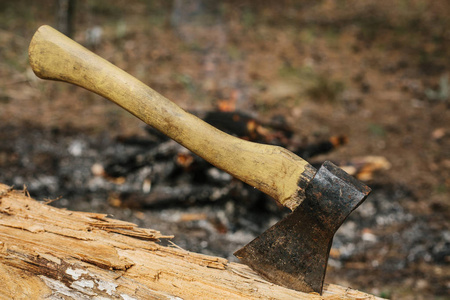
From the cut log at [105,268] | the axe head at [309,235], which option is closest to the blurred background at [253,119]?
the cut log at [105,268]

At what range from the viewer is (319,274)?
64.2 inches

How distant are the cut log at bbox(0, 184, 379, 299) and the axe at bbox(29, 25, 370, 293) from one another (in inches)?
5.0

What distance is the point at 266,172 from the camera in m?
1.75

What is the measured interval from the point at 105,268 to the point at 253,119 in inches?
78.4

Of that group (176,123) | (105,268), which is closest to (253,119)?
(176,123)

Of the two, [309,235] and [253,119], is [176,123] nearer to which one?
[309,235]

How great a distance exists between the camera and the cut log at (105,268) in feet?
5.26

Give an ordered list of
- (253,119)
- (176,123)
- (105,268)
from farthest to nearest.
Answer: (253,119) < (176,123) < (105,268)

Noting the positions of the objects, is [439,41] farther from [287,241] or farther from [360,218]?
[287,241]

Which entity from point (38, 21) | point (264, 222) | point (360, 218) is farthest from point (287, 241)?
point (38, 21)

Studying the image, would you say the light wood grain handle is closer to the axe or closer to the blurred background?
the axe

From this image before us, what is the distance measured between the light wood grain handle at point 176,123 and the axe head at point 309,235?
0.09m

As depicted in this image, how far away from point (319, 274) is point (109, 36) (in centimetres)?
624

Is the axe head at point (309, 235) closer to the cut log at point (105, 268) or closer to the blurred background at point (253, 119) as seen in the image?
the cut log at point (105, 268)
